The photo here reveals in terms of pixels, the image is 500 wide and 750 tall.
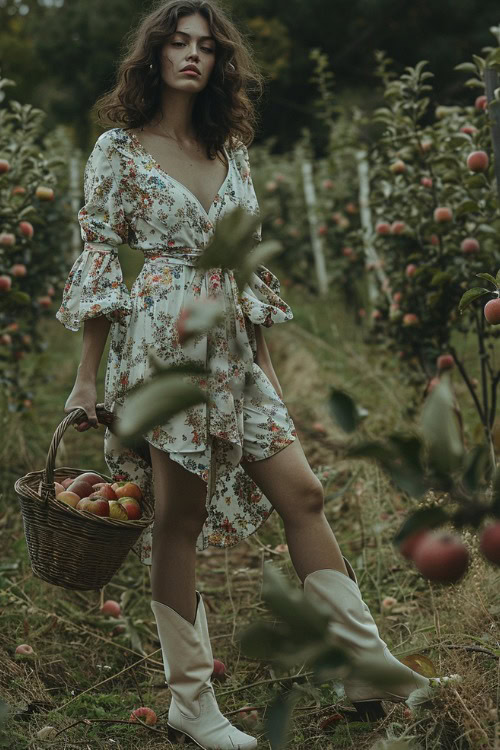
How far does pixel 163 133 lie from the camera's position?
6.69 ft

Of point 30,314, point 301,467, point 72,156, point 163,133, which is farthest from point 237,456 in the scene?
point 72,156

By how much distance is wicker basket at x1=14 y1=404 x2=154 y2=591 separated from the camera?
1.83m

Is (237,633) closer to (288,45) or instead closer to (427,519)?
(427,519)

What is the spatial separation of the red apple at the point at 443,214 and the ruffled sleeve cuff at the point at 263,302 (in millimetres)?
1105

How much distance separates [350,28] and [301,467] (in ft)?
38.6

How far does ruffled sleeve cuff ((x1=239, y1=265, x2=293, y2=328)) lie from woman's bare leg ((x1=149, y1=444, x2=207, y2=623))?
37cm

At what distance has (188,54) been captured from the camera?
1984 millimetres

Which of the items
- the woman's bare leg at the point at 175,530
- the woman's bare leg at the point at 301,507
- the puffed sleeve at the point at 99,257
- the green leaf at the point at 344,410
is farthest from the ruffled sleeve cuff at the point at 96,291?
the green leaf at the point at 344,410

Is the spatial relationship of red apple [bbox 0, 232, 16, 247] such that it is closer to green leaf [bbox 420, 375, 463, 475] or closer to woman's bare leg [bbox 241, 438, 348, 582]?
woman's bare leg [bbox 241, 438, 348, 582]

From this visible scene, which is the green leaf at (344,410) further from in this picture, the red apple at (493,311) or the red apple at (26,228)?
the red apple at (26,228)

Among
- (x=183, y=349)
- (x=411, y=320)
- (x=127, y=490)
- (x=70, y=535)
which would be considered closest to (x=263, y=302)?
(x=183, y=349)

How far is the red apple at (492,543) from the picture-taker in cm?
79

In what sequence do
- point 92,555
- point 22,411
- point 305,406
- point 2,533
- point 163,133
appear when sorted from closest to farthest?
point 92,555 → point 163,133 → point 2,533 → point 22,411 → point 305,406

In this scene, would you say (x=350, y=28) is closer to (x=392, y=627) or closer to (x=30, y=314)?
(x=30, y=314)
